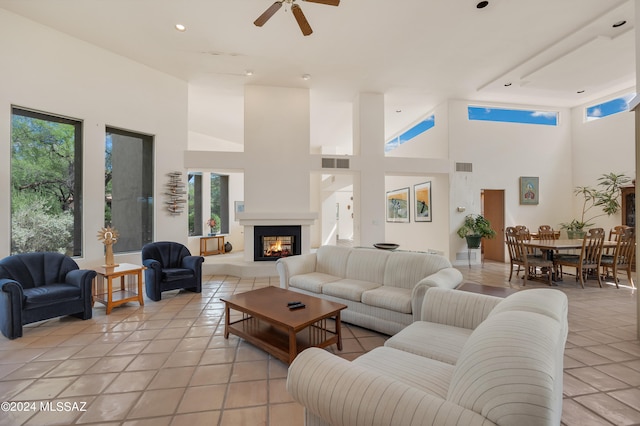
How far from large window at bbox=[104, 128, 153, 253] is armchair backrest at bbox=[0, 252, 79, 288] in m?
1.33

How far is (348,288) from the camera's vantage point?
323cm

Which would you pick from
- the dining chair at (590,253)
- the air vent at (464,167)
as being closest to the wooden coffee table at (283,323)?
the dining chair at (590,253)

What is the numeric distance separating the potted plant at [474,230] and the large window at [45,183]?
786cm

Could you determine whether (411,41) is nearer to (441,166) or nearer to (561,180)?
(441,166)

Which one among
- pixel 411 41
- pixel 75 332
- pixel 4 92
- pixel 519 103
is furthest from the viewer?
pixel 519 103

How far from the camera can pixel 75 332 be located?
3064 millimetres

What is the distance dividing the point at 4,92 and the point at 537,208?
10850 millimetres

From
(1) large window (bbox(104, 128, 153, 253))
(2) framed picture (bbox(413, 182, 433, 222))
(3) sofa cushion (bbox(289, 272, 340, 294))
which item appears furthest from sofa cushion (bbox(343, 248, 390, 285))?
(2) framed picture (bbox(413, 182, 433, 222))

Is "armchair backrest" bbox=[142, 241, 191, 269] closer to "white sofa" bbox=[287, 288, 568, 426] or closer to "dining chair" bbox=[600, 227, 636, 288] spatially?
"white sofa" bbox=[287, 288, 568, 426]

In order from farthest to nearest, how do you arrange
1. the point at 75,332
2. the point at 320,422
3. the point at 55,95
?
the point at 55,95, the point at 75,332, the point at 320,422

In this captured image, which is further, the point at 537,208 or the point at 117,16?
the point at 537,208

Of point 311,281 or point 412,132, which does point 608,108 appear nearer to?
point 412,132

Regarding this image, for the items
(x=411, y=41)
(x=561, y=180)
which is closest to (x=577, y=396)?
(x=411, y=41)

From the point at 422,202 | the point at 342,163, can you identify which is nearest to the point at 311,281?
the point at 342,163
